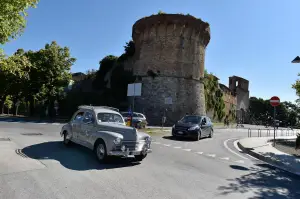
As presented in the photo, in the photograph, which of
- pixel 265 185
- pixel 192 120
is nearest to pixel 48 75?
pixel 192 120

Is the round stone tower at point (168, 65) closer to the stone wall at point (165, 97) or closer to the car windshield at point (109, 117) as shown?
the stone wall at point (165, 97)

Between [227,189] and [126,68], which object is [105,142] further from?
[126,68]

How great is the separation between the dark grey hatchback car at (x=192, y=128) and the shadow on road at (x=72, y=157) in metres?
8.22

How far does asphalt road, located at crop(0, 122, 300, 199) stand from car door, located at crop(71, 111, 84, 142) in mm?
494

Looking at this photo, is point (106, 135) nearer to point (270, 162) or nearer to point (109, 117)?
point (109, 117)

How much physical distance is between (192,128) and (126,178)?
415 inches

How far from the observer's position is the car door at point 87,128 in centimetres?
854

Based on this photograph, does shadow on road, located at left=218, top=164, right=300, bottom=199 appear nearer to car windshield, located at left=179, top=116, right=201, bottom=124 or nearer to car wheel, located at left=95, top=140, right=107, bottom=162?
car wheel, located at left=95, top=140, right=107, bottom=162

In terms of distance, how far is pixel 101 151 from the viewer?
7773mm

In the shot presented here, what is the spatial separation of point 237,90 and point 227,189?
70.6 meters

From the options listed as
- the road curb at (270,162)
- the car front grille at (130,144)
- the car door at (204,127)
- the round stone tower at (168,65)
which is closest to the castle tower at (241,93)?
the round stone tower at (168,65)

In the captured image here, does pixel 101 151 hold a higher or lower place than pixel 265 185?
higher

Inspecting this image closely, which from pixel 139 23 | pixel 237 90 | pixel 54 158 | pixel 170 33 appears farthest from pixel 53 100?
pixel 237 90

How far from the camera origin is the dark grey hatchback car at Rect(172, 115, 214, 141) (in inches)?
643
